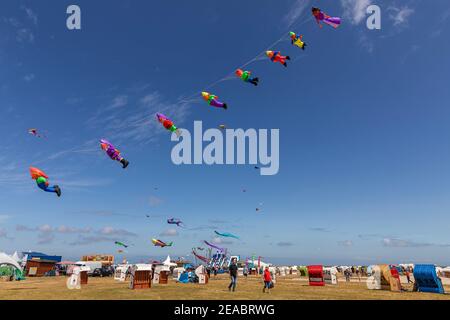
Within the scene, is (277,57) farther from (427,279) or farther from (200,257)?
(200,257)

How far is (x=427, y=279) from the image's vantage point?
75.9 ft

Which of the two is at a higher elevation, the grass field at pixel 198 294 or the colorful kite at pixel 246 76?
the colorful kite at pixel 246 76

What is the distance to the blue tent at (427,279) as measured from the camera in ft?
74.3

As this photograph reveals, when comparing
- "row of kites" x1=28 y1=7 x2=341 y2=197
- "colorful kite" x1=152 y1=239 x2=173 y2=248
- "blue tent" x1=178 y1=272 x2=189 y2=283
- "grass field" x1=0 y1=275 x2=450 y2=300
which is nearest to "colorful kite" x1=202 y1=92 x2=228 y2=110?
"row of kites" x1=28 y1=7 x2=341 y2=197

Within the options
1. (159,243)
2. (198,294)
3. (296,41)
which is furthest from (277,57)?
(159,243)

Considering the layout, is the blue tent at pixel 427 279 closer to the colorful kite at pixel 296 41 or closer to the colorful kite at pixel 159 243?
the colorful kite at pixel 296 41

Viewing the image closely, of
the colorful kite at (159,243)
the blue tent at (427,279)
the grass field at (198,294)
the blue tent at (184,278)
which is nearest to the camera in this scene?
the grass field at (198,294)

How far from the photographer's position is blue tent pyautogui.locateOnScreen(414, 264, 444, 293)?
22641mm

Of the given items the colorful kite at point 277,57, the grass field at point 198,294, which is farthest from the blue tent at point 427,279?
the colorful kite at point 277,57

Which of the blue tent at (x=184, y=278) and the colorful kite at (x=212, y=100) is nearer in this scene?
the colorful kite at (x=212, y=100)
